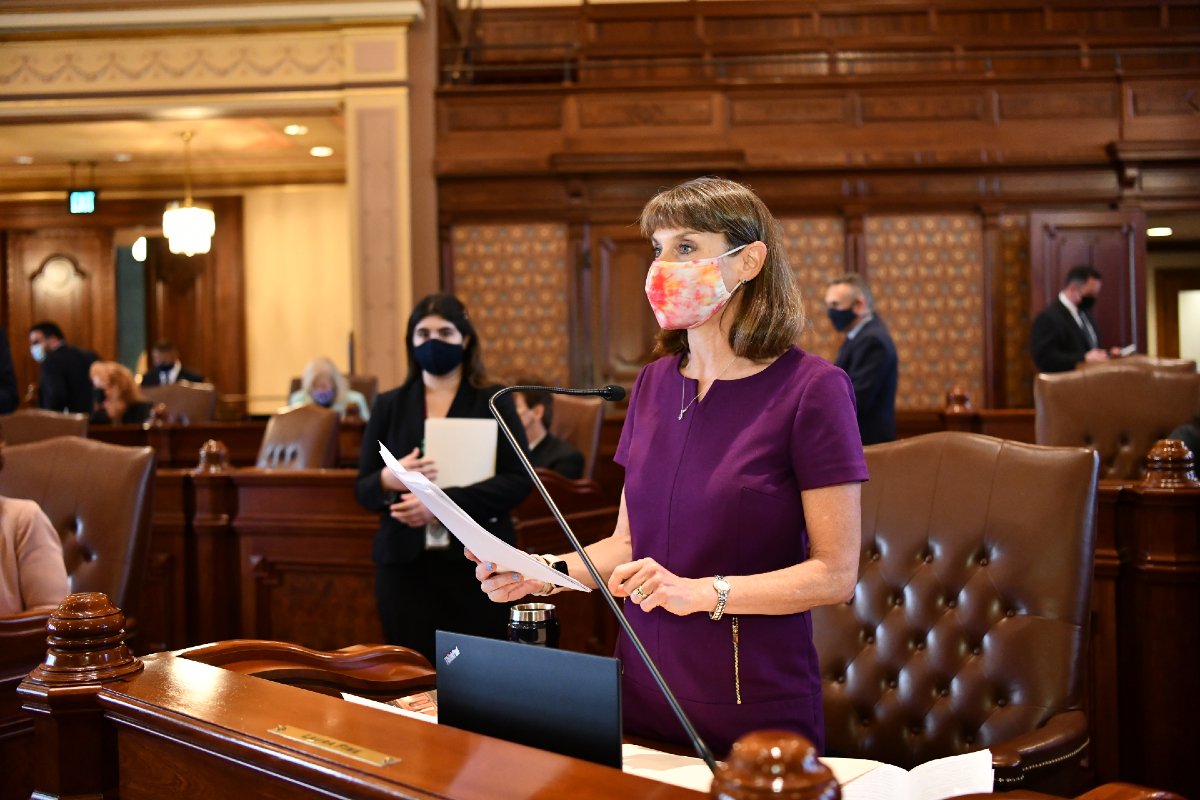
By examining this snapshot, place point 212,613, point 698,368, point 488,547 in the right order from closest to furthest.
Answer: point 488,547
point 698,368
point 212,613

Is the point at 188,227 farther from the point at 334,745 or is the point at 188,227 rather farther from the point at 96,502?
the point at 334,745

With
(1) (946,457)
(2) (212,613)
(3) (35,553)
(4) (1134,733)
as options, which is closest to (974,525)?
(1) (946,457)

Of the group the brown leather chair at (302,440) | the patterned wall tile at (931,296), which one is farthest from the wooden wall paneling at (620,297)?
the brown leather chair at (302,440)

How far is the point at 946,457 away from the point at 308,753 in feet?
4.09

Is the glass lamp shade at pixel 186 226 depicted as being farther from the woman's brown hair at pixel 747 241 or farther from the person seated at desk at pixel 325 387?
the woman's brown hair at pixel 747 241

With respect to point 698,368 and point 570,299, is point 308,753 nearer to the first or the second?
point 698,368

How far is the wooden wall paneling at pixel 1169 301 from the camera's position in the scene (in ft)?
38.1

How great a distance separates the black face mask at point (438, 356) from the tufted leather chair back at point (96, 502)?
0.74 m

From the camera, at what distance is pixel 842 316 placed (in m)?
4.99

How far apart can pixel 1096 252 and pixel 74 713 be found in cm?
830

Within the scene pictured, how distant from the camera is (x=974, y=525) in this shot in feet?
5.71

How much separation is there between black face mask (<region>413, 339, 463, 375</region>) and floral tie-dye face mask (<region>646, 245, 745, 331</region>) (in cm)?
142

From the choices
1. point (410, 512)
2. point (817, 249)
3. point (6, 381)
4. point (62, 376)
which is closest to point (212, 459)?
point (6, 381)

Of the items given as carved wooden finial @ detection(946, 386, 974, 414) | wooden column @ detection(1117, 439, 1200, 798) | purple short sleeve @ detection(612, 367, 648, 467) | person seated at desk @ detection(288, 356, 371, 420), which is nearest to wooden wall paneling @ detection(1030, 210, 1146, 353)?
carved wooden finial @ detection(946, 386, 974, 414)
